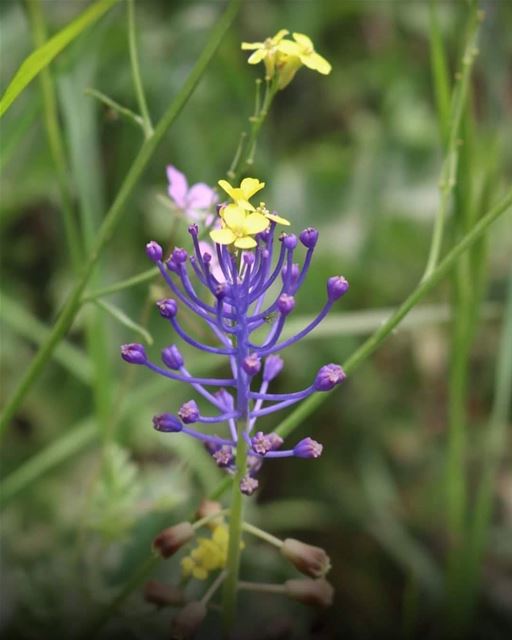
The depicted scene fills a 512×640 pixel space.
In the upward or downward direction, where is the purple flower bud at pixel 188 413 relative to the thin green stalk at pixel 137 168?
downward

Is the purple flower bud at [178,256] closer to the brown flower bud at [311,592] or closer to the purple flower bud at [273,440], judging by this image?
the purple flower bud at [273,440]

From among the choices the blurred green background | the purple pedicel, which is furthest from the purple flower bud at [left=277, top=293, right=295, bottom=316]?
the blurred green background

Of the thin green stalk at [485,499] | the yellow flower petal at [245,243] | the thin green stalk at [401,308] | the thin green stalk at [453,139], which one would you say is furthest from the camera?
the thin green stalk at [485,499]

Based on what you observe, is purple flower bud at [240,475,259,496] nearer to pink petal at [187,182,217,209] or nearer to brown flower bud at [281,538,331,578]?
brown flower bud at [281,538,331,578]

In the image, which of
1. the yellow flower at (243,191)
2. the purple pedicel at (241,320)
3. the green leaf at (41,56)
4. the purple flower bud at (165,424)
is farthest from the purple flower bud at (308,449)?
the green leaf at (41,56)

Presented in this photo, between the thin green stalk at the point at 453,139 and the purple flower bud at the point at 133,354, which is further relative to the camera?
the thin green stalk at the point at 453,139

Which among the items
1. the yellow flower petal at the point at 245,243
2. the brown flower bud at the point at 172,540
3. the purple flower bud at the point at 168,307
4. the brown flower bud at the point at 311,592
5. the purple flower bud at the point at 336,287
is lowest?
the brown flower bud at the point at 311,592
